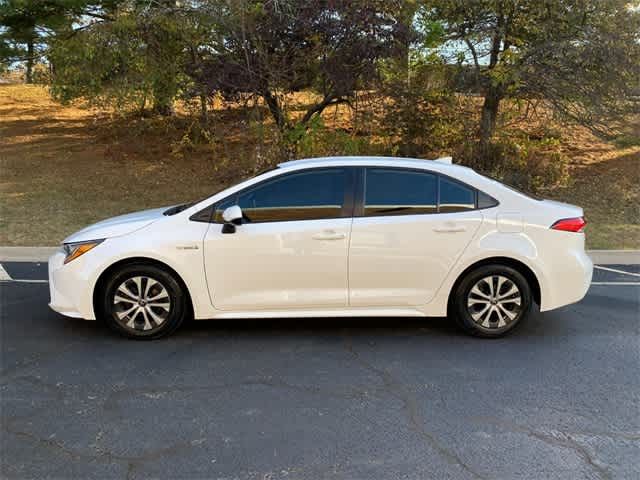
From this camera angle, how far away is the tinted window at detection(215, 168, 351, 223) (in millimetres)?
4938

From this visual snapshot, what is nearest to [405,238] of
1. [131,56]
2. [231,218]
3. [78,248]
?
[231,218]

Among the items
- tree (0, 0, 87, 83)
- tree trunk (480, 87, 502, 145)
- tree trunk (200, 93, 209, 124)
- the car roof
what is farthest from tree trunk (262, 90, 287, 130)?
the car roof

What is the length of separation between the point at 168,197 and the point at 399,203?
31.3 ft

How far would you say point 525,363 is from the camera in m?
4.54

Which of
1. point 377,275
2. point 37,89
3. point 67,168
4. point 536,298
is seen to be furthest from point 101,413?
point 37,89

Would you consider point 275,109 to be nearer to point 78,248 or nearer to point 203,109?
point 203,109

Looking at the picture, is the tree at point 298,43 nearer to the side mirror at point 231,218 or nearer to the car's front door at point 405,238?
the car's front door at point 405,238

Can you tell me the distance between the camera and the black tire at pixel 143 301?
15.9 feet

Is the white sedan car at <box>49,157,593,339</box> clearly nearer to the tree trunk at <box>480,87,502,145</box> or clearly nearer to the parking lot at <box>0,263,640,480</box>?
the parking lot at <box>0,263,640,480</box>

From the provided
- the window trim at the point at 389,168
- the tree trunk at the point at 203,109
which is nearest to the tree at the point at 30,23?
the tree trunk at the point at 203,109

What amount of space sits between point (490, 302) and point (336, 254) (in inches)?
55.0

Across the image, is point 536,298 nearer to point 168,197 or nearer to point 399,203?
point 399,203

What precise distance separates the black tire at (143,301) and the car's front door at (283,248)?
13.6 inches

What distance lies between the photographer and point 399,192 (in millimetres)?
5047
